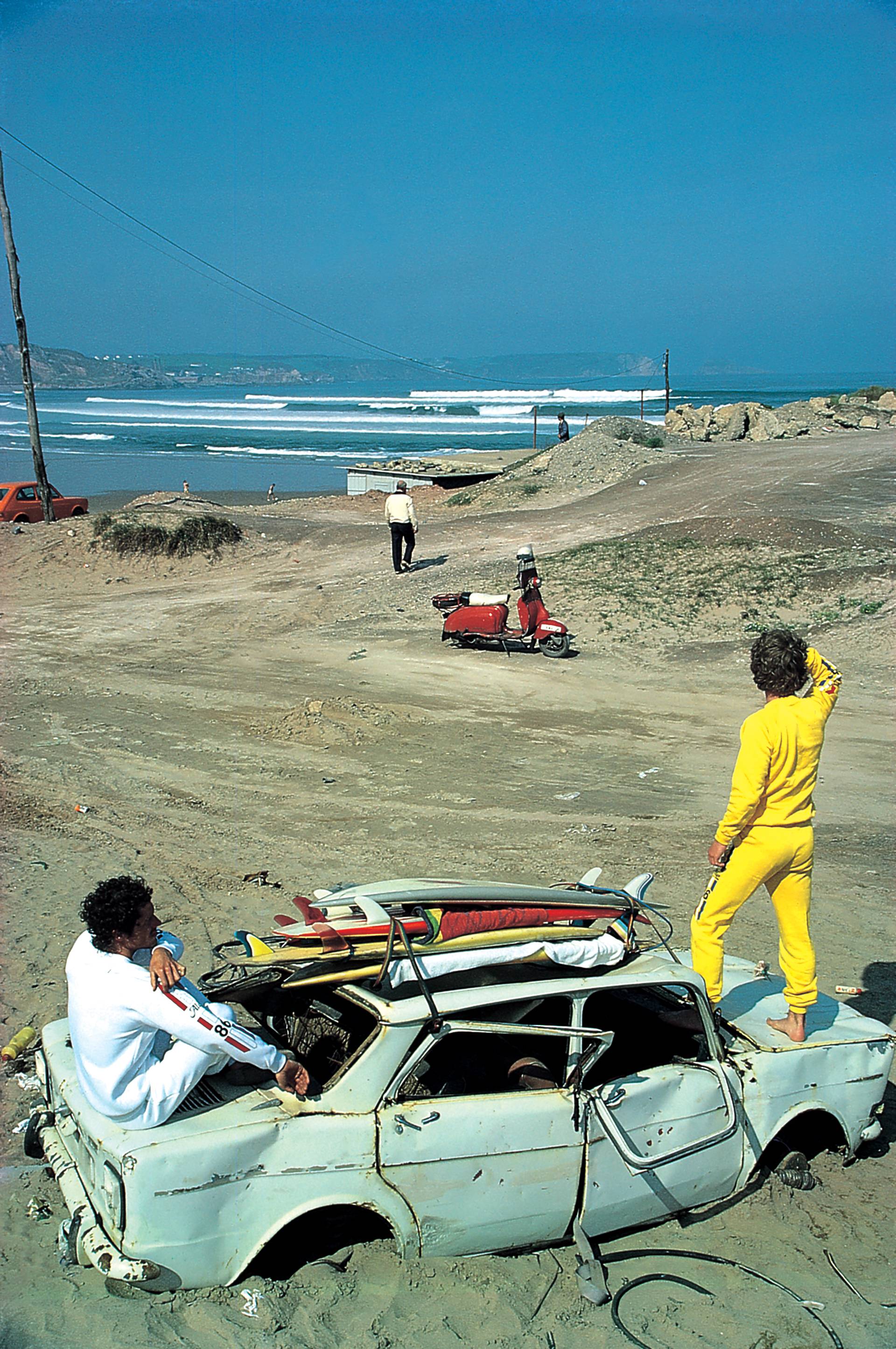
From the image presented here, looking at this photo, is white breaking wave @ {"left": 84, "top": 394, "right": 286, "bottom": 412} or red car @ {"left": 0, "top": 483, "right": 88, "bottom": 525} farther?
white breaking wave @ {"left": 84, "top": 394, "right": 286, "bottom": 412}

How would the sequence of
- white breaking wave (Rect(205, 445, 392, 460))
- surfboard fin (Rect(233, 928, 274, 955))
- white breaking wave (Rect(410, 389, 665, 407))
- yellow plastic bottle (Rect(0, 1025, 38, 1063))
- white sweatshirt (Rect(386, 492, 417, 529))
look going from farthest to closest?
white breaking wave (Rect(410, 389, 665, 407)) → white breaking wave (Rect(205, 445, 392, 460)) → white sweatshirt (Rect(386, 492, 417, 529)) → yellow plastic bottle (Rect(0, 1025, 38, 1063)) → surfboard fin (Rect(233, 928, 274, 955))

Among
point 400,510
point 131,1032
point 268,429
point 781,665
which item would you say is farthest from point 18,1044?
point 268,429

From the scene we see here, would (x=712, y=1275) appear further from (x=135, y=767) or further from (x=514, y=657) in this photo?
(x=514, y=657)

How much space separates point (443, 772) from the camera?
1042 centimetres

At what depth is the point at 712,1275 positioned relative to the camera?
410cm

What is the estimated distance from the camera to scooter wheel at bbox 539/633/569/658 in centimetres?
1523

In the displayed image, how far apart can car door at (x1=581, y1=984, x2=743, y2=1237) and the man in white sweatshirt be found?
1.21 m

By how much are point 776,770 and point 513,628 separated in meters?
10.9

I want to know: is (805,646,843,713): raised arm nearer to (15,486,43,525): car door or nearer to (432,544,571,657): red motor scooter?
(432,544,571,657): red motor scooter

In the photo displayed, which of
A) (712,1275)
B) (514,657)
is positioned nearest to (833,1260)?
(712,1275)

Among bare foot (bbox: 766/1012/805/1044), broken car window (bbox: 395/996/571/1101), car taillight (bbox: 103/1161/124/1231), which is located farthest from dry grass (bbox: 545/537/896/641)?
car taillight (bbox: 103/1161/124/1231)

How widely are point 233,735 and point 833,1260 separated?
8277 millimetres

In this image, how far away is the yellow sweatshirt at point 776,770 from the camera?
4984 millimetres

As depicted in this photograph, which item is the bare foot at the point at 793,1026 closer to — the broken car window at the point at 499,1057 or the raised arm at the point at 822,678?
the broken car window at the point at 499,1057
